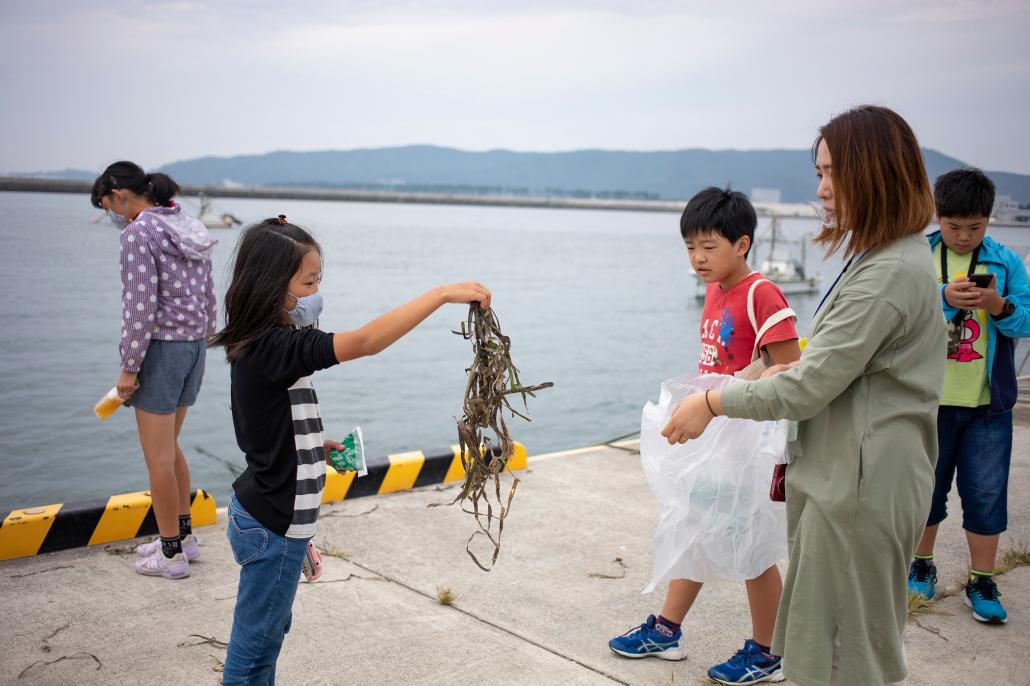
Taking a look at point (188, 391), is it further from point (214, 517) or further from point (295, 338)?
point (295, 338)

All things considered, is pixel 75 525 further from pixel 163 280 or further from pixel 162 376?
pixel 163 280

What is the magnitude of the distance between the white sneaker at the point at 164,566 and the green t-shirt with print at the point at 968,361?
3.47 m

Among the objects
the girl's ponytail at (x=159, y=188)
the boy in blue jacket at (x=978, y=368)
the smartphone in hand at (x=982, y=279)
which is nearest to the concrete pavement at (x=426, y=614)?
the boy in blue jacket at (x=978, y=368)

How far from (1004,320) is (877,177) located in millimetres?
1915

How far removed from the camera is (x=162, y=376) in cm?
420

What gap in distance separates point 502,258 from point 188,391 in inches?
2248

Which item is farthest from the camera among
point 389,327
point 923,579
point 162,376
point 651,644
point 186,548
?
point 186,548

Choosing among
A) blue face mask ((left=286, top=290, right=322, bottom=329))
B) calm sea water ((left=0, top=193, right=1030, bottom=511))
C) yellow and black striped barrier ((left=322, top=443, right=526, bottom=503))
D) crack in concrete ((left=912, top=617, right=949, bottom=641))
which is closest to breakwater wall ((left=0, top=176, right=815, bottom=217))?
calm sea water ((left=0, top=193, right=1030, bottom=511))

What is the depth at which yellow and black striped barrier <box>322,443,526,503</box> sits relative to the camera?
5227mm

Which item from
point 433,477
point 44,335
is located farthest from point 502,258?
point 433,477

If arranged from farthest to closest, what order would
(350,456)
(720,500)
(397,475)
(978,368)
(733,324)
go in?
(397,475) < (978,368) < (733,324) < (720,500) < (350,456)

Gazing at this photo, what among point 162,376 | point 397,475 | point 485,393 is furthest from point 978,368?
point 162,376

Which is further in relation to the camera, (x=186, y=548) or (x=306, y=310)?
(x=186, y=548)

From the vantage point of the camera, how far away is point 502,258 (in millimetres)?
61156
